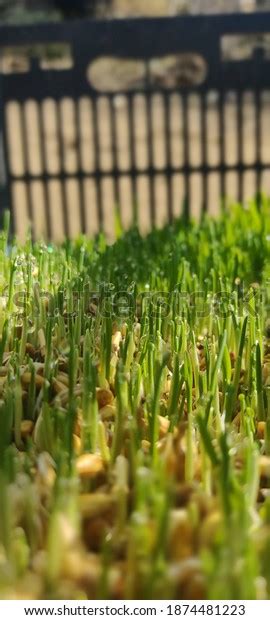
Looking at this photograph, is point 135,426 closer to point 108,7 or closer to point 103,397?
point 103,397

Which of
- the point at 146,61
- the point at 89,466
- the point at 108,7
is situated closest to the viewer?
the point at 89,466

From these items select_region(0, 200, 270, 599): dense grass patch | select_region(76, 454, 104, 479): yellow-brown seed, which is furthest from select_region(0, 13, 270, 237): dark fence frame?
select_region(76, 454, 104, 479): yellow-brown seed

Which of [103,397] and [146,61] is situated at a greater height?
[146,61]

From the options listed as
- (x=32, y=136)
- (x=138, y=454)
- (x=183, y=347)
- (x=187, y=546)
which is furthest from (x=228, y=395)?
(x=32, y=136)

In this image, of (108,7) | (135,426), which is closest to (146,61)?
(135,426)

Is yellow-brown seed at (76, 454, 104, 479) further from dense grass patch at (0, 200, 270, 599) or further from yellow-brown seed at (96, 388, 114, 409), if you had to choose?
yellow-brown seed at (96, 388, 114, 409)

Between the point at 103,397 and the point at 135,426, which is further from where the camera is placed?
the point at 103,397

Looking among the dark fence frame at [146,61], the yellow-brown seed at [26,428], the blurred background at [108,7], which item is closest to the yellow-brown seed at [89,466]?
the yellow-brown seed at [26,428]
